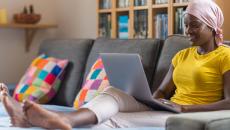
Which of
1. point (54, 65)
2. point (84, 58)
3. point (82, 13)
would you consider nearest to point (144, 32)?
point (84, 58)

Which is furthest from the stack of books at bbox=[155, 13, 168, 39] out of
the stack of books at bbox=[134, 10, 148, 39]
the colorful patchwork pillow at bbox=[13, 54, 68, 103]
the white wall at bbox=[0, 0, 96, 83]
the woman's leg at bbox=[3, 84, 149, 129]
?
the woman's leg at bbox=[3, 84, 149, 129]

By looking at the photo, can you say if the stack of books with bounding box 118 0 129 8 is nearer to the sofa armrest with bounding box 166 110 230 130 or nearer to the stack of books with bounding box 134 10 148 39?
the stack of books with bounding box 134 10 148 39

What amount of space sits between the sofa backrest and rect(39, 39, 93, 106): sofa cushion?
0.81 metres

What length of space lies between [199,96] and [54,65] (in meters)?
1.45

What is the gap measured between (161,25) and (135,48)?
1.42 ft

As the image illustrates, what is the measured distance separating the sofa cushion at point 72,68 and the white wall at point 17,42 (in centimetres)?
87

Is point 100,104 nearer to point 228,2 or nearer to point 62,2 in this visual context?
point 228,2

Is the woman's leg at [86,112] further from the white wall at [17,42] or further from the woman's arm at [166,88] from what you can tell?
the white wall at [17,42]

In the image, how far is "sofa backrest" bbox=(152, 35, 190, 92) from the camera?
271 centimetres

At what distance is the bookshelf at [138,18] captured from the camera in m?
3.23

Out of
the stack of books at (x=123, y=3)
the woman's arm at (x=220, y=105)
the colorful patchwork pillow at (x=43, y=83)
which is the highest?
the stack of books at (x=123, y=3)

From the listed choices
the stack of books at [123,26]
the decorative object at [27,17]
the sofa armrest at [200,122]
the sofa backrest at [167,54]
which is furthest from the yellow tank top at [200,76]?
the decorative object at [27,17]

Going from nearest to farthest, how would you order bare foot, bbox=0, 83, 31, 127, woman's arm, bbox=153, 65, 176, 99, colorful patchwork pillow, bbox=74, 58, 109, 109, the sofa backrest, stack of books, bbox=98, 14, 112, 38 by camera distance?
1. bare foot, bbox=0, 83, 31, 127
2. woman's arm, bbox=153, 65, 176, 99
3. the sofa backrest
4. colorful patchwork pillow, bbox=74, 58, 109, 109
5. stack of books, bbox=98, 14, 112, 38

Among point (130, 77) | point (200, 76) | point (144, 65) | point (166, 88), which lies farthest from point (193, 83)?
point (144, 65)
